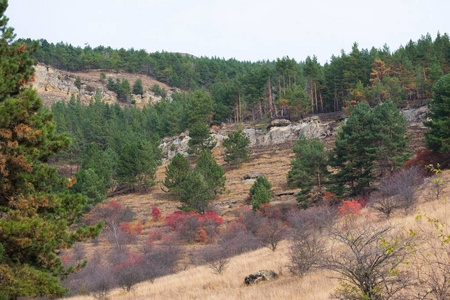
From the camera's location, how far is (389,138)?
105ft

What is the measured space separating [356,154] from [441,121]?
26.3 ft

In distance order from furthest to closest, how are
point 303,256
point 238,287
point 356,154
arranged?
1. point 356,154
2. point 238,287
3. point 303,256

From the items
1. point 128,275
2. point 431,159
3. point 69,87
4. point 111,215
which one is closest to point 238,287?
point 128,275

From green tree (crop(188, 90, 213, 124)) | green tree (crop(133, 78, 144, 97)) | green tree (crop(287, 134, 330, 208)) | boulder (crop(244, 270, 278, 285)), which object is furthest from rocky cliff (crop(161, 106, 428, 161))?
green tree (crop(133, 78, 144, 97))

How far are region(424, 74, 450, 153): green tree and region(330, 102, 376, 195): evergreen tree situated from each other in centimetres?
544

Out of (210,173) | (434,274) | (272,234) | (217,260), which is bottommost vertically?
(217,260)

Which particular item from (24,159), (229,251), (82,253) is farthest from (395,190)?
(82,253)

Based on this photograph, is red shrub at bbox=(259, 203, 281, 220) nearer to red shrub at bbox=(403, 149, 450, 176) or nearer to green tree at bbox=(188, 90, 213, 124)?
red shrub at bbox=(403, 149, 450, 176)

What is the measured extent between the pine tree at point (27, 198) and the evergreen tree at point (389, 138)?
1164 inches

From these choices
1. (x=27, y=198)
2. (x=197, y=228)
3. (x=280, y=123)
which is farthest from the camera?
(x=280, y=123)

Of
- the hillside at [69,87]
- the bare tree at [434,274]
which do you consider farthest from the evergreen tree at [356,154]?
the hillside at [69,87]

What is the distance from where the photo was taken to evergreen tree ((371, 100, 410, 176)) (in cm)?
3192

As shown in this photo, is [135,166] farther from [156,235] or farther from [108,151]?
[156,235]

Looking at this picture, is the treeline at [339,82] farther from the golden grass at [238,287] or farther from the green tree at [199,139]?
the golden grass at [238,287]
